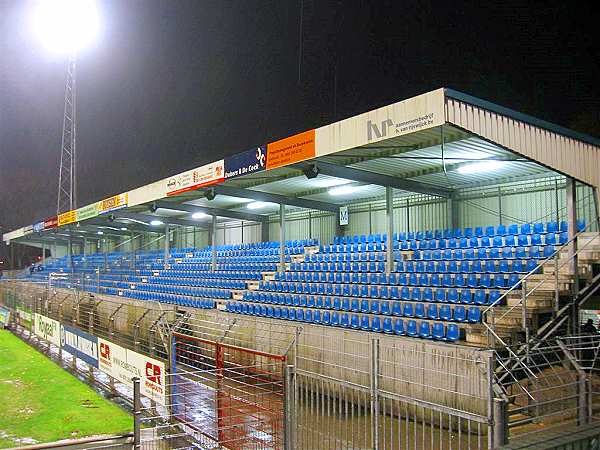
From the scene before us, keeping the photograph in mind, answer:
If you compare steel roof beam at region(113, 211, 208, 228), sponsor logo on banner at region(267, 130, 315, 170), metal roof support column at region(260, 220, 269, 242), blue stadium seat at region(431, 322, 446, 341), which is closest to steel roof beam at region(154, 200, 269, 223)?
metal roof support column at region(260, 220, 269, 242)

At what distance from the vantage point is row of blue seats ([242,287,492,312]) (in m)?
10.5

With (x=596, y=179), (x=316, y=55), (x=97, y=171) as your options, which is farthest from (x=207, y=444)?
(x=97, y=171)

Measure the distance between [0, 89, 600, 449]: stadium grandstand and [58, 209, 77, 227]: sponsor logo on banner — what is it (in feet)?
24.4

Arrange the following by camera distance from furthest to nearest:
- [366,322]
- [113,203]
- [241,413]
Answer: [113,203], [366,322], [241,413]

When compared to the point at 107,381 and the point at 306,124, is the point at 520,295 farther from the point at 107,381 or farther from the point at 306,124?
the point at 306,124

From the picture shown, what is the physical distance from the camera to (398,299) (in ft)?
40.0

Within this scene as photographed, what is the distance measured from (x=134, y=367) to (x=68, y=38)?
35.0 meters

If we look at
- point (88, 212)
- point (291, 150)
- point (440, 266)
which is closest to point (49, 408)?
point (291, 150)

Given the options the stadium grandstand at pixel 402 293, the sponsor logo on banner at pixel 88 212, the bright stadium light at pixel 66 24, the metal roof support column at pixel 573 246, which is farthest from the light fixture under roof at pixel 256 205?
the bright stadium light at pixel 66 24

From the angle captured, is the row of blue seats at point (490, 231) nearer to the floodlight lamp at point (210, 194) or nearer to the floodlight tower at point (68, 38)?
the floodlight lamp at point (210, 194)

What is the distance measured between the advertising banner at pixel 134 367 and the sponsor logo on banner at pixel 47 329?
4.93 m

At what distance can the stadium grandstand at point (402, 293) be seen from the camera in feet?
21.3

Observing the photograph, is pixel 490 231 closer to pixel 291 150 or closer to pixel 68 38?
pixel 291 150

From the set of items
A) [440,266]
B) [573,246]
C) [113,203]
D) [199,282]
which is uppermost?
[113,203]
